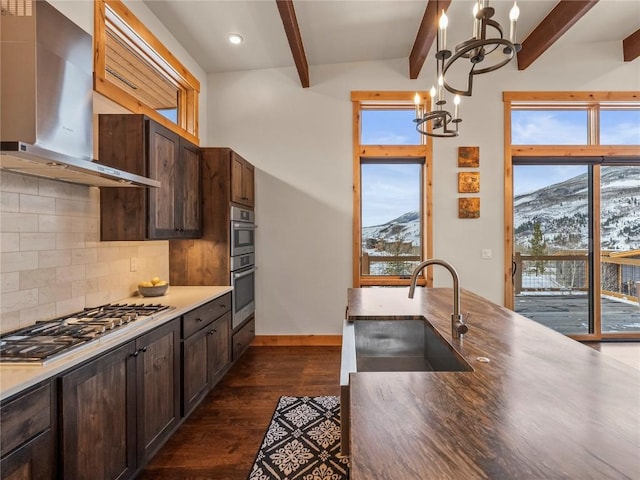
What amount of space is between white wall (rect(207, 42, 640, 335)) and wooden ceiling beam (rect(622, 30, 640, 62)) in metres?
0.58

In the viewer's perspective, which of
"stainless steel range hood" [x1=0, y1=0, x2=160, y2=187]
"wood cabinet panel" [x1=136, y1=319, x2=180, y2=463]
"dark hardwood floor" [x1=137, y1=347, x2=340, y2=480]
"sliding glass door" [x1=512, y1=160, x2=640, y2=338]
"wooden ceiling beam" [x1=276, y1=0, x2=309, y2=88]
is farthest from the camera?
"sliding glass door" [x1=512, y1=160, x2=640, y2=338]

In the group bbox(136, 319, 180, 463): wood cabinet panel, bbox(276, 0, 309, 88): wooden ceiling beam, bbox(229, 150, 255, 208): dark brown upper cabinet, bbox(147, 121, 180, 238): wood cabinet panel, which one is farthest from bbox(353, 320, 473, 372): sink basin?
bbox(276, 0, 309, 88): wooden ceiling beam

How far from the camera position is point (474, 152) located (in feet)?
13.7

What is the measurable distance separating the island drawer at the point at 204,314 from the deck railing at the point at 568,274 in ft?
11.8

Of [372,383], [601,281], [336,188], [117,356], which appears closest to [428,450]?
[372,383]

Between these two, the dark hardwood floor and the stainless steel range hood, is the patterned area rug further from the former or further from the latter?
the stainless steel range hood

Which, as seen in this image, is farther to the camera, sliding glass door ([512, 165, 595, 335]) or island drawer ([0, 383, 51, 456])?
sliding glass door ([512, 165, 595, 335])

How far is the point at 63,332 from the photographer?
1.65 m

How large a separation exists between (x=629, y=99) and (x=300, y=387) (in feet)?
17.0

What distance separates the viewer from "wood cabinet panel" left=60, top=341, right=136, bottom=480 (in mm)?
1374

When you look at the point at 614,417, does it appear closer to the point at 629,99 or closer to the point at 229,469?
the point at 229,469

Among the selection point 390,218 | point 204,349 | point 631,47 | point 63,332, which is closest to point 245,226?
point 204,349

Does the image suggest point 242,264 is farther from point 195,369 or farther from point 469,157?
point 469,157

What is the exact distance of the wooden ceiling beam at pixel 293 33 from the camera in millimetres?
2809
